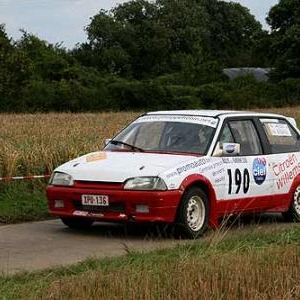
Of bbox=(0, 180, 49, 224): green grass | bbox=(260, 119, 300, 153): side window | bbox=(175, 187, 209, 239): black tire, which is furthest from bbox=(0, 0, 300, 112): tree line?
bbox=(175, 187, 209, 239): black tire

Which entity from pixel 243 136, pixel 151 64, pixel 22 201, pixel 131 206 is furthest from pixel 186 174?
pixel 151 64

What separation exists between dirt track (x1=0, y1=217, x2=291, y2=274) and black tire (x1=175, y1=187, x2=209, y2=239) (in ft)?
0.76

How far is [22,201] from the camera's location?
42.2ft

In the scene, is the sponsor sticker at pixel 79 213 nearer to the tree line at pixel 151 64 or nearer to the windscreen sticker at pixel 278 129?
the windscreen sticker at pixel 278 129

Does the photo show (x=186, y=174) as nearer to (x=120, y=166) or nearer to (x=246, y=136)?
(x=120, y=166)

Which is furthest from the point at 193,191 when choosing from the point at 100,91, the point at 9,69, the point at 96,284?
the point at 100,91

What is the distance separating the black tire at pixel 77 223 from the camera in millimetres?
10898

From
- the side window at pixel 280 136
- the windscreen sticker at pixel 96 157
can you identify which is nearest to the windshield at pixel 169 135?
the windscreen sticker at pixel 96 157

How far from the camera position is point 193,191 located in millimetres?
10297

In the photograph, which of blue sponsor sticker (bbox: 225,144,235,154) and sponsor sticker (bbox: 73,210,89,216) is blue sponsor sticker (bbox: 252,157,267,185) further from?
sponsor sticker (bbox: 73,210,89,216)

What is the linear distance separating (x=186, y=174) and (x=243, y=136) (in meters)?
1.70

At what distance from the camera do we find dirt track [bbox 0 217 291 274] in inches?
346

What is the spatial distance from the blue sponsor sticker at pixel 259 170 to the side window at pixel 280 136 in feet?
1.37

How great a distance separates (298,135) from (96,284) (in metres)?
7.18
